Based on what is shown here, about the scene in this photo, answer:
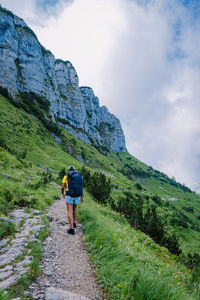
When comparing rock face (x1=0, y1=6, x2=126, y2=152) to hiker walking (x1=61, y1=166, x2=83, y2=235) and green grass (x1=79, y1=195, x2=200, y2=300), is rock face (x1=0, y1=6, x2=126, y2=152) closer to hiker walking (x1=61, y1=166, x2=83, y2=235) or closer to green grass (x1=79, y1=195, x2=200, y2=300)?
hiker walking (x1=61, y1=166, x2=83, y2=235)

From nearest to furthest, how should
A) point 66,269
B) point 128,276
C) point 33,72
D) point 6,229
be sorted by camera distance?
1. point 128,276
2. point 66,269
3. point 6,229
4. point 33,72

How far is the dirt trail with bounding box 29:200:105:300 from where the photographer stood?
350 cm

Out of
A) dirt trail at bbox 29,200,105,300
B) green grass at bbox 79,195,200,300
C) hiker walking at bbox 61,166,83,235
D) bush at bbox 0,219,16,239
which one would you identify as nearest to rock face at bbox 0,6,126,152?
hiker walking at bbox 61,166,83,235

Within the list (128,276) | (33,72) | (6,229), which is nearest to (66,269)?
(128,276)

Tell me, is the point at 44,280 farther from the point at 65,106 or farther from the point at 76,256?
the point at 65,106

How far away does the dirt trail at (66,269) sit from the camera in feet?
11.5

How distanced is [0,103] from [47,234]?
202 feet

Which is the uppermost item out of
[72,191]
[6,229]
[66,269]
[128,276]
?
[72,191]

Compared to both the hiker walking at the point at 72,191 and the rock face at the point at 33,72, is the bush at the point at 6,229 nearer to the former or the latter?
the hiker walking at the point at 72,191

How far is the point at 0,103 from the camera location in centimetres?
5438

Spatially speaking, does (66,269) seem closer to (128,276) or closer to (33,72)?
(128,276)

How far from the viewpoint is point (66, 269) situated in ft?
14.2

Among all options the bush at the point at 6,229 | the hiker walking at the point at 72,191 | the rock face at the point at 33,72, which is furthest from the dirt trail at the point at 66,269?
the rock face at the point at 33,72

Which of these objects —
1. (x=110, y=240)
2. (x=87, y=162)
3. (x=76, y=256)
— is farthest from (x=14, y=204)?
(x=87, y=162)
